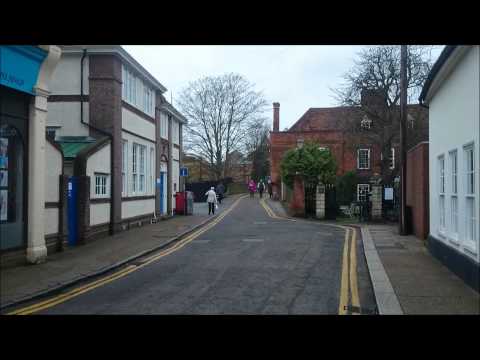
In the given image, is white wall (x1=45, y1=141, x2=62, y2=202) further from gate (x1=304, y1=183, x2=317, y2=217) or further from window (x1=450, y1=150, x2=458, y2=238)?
gate (x1=304, y1=183, x2=317, y2=217)

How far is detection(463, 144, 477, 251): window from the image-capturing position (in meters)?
10.3

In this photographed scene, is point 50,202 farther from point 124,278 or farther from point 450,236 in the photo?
point 450,236

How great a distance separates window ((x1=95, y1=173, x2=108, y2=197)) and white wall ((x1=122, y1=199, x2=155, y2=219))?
206 cm

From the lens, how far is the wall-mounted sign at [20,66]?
11266 mm

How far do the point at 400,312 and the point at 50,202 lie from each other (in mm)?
9941

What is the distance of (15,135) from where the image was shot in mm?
12188

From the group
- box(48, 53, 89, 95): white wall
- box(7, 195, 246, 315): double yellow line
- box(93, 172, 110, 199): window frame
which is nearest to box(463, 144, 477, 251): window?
box(7, 195, 246, 315): double yellow line

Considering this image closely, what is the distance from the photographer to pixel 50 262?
13.2 meters

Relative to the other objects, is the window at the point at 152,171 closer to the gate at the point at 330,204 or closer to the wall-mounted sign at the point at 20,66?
the gate at the point at 330,204

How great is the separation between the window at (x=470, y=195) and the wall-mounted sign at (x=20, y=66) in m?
9.15

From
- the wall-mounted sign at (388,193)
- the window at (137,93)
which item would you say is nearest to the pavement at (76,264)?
the window at (137,93)

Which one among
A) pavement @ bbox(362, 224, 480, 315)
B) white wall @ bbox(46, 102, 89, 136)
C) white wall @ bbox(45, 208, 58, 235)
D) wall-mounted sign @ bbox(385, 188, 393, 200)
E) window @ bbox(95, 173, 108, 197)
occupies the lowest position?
pavement @ bbox(362, 224, 480, 315)
